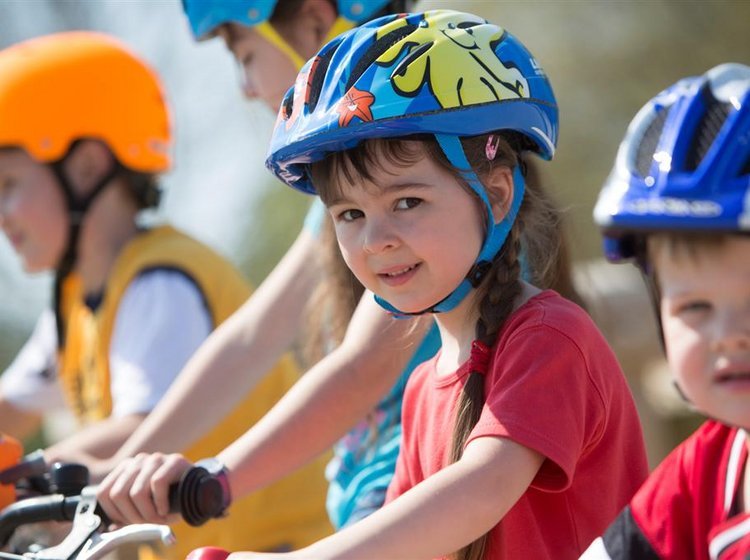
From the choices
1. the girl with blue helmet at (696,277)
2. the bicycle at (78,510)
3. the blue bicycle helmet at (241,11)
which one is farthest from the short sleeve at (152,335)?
the girl with blue helmet at (696,277)

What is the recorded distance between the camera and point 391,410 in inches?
Answer: 164

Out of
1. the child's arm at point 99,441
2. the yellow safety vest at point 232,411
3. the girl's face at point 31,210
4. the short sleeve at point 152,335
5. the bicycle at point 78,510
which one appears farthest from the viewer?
the girl's face at point 31,210

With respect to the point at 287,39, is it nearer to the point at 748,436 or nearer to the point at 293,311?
the point at 293,311

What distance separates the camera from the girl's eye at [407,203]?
10.8ft

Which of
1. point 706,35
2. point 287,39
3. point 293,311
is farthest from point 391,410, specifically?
point 706,35

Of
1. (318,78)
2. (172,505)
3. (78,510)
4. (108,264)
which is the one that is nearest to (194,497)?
(172,505)

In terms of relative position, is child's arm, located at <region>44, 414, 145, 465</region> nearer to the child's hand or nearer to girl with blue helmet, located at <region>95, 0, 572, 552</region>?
girl with blue helmet, located at <region>95, 0, 572, 552</region>

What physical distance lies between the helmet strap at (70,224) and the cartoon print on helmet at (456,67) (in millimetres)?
3027

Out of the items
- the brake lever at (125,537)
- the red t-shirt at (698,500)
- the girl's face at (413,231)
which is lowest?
the red t-shirt at (698,500)

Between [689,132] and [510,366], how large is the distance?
76cm

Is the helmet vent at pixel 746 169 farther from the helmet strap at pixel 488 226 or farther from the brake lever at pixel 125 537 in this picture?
the brake lever at pixel 125 537

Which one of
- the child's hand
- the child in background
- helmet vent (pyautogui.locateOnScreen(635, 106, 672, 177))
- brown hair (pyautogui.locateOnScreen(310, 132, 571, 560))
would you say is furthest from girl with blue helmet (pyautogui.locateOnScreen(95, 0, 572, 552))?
helmet vent (pyautogui.locateOnScreen(635, 106, 672, 177))

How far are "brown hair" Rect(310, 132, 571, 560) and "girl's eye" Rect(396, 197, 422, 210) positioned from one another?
8cm

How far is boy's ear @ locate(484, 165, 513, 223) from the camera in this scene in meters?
3.44
